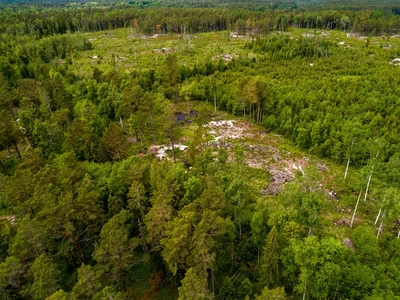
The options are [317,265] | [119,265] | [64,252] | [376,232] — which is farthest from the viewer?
A: [376,232]

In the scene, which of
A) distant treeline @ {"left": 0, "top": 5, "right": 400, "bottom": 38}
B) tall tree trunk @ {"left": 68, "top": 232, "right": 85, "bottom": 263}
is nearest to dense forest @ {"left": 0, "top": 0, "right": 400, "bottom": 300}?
tall tree trunk @ {"left": 68, "top": 232, "right": 85, "bottom": 263}

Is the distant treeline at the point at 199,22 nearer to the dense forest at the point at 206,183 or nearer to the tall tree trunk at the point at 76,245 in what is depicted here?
the dense forest at the point at 206,183

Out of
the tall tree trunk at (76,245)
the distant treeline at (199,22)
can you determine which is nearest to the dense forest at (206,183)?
the tall tree trunk at (76,245)

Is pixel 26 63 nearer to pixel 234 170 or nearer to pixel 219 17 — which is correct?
pixel 234 170

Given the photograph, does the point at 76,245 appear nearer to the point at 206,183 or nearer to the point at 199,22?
the point at 206,183

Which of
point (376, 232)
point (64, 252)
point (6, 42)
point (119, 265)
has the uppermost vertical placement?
point (6, 42)

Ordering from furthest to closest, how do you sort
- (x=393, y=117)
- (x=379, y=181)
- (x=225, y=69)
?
1. (x=225, y=69)
2. (x=393, y=117)
3. (x=379, y=181)

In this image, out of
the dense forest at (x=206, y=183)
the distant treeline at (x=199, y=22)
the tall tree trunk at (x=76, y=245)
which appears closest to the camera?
the dense forest at (x=206, y=183)

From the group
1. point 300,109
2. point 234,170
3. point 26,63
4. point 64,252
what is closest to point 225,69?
point 300,109

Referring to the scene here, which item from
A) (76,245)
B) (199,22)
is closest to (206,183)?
(76,245)
